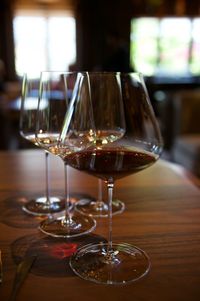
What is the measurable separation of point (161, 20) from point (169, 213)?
632 cm

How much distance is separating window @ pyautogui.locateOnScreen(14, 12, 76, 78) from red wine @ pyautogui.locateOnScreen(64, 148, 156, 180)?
610 cm

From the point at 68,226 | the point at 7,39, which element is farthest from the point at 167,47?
the point at 68,226

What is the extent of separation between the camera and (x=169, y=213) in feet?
2.32

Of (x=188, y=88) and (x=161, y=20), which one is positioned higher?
(x=161, y=20)

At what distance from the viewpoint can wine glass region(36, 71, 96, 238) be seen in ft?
2.13

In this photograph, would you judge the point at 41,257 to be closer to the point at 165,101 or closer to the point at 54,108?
the point at 54,108

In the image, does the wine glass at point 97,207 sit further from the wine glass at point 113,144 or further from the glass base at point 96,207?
the wine glass at point 113,144

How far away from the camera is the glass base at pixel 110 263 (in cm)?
50

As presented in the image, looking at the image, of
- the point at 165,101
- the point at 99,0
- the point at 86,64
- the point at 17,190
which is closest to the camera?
the point at 17,190

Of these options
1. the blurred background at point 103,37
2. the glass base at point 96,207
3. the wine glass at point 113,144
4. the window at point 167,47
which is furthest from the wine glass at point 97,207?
the window at point 167,47

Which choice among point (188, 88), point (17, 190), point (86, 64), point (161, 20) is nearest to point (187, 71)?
point (188, 88)

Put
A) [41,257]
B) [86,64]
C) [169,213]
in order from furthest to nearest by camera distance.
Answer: [86,64], [169,213], [41,257]

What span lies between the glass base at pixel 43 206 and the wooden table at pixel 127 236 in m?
0.02

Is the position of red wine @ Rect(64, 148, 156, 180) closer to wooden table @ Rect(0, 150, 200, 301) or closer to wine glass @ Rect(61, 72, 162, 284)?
wine glass @ Rect(61, 72, 162, 284)
